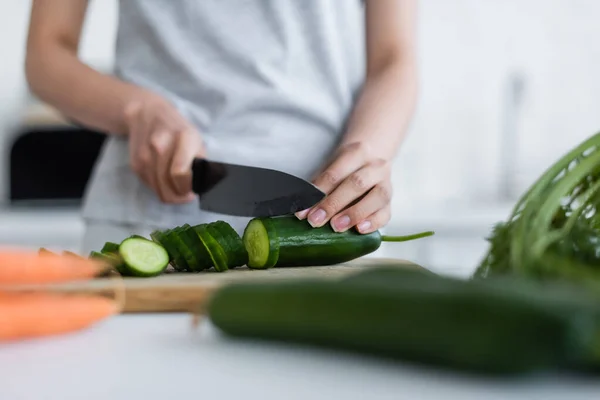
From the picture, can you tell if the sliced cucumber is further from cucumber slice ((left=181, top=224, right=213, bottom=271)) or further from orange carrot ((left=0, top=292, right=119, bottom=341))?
orange carrot ((left=0, top=292, right=119, bottom=341))

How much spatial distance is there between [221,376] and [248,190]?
80cm

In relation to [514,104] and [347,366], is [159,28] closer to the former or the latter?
[347,366]

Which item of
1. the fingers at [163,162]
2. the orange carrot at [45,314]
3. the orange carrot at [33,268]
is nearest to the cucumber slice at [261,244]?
the fingers at [163,162]

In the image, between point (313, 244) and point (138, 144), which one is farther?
point (138, 144)

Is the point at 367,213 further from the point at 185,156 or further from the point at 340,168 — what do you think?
the point at 185,156

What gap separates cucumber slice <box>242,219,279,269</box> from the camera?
1.18 meters

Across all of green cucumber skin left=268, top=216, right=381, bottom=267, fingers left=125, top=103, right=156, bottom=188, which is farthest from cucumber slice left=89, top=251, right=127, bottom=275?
fingers left=125, top=103, right=156, bottom=188

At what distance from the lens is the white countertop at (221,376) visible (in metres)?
0.48

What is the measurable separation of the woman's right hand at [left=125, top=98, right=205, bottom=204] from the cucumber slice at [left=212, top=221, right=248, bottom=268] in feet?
0.58

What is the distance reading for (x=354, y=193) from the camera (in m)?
1.25

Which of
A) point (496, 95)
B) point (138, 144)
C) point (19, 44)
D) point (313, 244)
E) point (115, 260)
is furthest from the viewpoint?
point (496, 95)

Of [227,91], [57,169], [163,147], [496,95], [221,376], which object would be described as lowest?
[221,376]

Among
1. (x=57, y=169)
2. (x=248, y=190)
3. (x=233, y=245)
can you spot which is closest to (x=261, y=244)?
(x=233, y=245)

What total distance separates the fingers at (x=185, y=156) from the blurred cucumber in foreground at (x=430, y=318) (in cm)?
72
